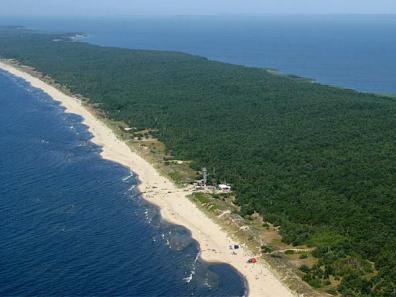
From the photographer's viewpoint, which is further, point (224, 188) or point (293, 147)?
point (293, 147)

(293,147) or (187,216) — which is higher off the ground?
(293,147)

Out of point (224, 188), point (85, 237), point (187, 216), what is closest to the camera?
point (85, 237)

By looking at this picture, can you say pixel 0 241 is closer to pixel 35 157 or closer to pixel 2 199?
pixel 2 199

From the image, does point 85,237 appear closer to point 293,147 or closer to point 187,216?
point 187,216

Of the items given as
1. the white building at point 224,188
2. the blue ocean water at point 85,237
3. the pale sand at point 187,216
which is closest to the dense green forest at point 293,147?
the white building at point 224,188

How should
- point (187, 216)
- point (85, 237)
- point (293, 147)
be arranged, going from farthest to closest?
point (293, 147) < point (187, 216) < point (85, 237)

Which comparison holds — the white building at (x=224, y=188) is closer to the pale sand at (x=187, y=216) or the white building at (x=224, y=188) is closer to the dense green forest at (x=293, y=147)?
the dense green forest at (x=293, y=147)

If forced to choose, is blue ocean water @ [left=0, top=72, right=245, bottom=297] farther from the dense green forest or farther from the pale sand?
the dense green forest

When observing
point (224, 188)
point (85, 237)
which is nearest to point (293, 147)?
point (224, 188)

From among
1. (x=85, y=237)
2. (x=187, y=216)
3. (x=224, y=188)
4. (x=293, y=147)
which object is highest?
(x=293, y=147)
